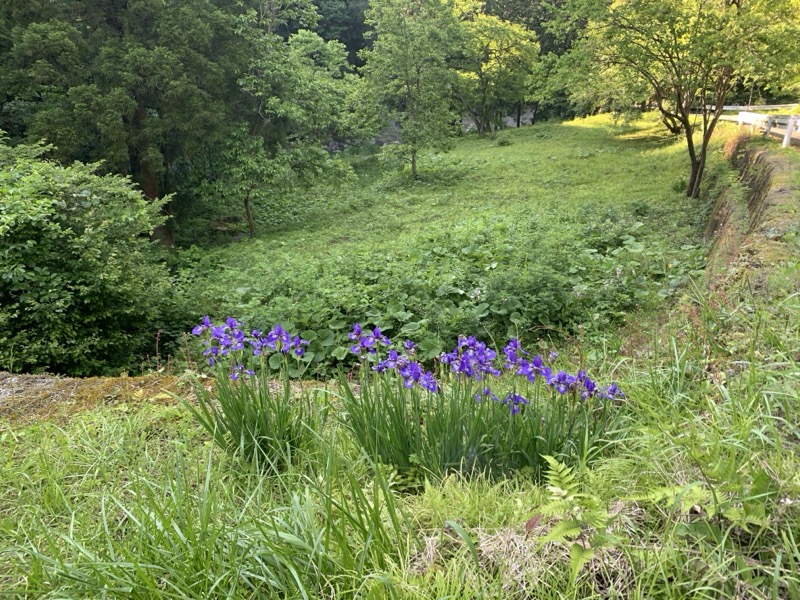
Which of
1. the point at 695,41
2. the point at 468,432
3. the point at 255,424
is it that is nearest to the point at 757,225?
the point at 468,432

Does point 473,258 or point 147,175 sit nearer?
point 473,258

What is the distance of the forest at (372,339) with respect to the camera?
1526 mm

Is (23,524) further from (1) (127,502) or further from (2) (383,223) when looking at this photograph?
(2) (383,223)

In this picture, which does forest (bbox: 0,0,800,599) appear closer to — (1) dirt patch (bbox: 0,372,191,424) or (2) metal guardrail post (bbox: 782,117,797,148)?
(1) dirt patch (bbox: 0,372,191,424)

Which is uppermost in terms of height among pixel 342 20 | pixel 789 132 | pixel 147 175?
pixel 342 20

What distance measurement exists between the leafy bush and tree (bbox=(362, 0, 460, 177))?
12943mm

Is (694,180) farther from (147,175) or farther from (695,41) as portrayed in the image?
(147,175)

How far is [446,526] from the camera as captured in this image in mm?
1684

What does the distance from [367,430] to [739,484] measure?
4.20 feet

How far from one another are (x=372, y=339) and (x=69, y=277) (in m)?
4.26

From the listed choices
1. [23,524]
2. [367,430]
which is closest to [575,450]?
[367,430]

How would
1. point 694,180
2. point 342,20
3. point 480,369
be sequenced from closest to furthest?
point 480,369 < point 694,180 < point 342,20

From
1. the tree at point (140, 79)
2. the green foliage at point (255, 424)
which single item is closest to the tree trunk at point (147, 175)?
the tree at point (140, 79)

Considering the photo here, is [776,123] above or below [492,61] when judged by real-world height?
below
